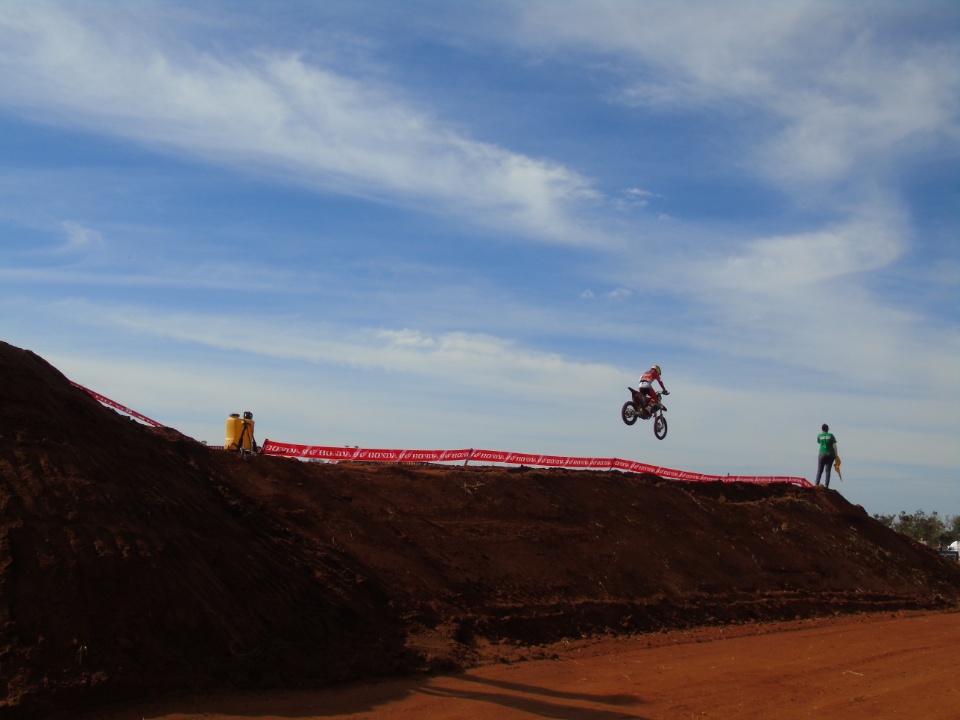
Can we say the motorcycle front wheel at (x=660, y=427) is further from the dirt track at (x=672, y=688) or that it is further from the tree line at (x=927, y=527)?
the tree line at (x=927, y=527)

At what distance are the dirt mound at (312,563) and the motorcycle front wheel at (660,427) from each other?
4.95 feet

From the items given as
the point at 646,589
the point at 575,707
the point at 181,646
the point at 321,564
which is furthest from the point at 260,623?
the point at 646,589

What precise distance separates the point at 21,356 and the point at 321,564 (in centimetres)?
554

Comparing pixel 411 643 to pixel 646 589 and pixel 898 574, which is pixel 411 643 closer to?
pixel 646 589

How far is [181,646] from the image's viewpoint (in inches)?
403

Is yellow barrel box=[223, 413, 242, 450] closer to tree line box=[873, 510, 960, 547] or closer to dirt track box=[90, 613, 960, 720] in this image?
dirt track box=[90, 613, 960, 720]

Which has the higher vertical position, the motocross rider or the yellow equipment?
the motocross rider

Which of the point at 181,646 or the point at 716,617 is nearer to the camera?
the point at 181,646

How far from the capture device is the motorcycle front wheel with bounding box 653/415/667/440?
21.5 metres

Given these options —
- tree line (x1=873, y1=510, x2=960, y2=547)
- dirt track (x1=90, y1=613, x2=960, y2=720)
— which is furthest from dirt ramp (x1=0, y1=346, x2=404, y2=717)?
tree line (x1=873, y1=510, x2=960, y2=547)

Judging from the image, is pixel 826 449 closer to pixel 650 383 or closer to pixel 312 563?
pixel 650 383

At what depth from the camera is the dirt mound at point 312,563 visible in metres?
9.80

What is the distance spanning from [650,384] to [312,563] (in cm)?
1073

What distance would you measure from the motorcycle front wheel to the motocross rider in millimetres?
546
